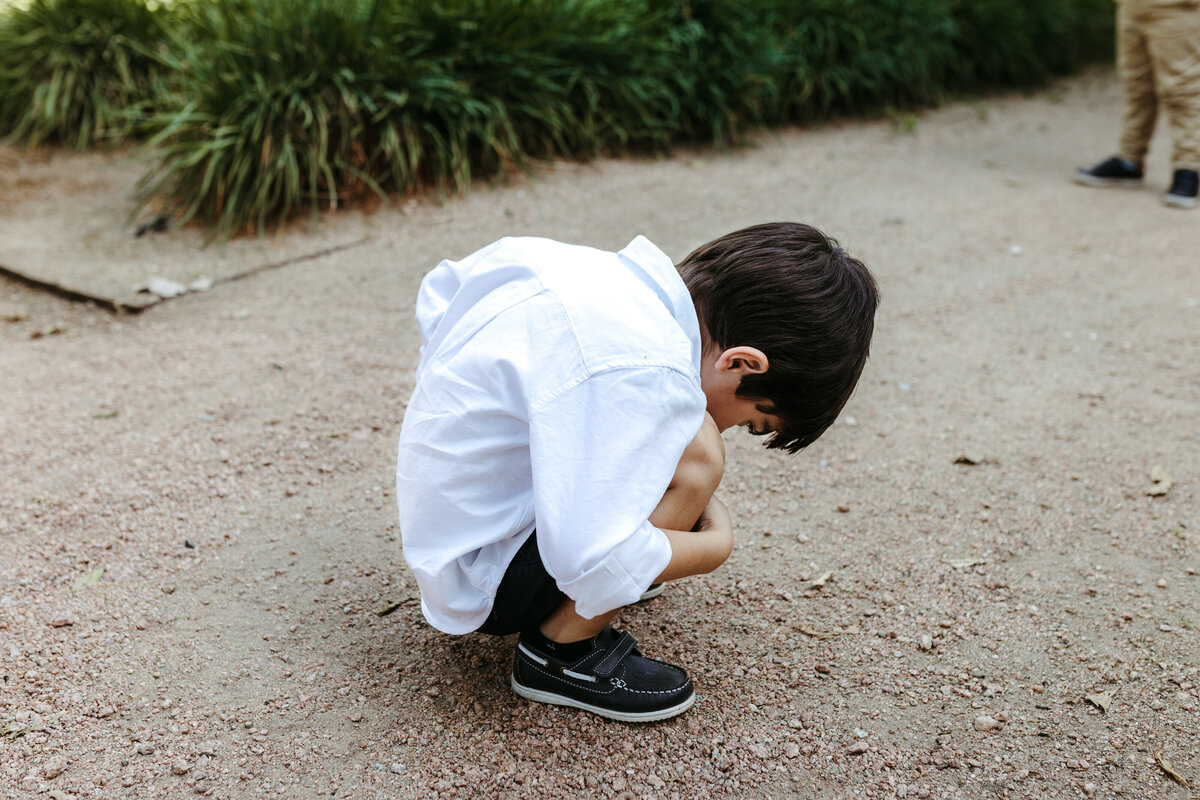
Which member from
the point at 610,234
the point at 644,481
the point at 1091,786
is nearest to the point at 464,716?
the point at 644,481

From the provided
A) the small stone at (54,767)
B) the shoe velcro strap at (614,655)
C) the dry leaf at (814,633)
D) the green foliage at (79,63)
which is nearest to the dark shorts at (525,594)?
the shoe velcro strap at (614,655)

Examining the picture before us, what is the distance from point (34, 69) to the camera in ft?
17.1

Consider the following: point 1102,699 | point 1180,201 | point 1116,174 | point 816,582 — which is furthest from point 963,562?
point 1116,174

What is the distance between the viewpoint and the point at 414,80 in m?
4.07

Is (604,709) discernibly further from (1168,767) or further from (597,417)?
(1168,767)

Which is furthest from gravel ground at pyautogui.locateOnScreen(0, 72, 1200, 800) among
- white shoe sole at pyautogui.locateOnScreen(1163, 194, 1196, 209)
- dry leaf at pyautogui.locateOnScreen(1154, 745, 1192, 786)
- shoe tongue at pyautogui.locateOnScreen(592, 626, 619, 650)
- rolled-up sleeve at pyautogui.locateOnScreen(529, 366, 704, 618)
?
white shoe sole at pyautogui.locateOnScreen(1163, 194, 1196, 209)

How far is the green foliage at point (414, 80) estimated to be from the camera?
3.98 m

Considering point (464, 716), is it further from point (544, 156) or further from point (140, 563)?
point (544, 156)

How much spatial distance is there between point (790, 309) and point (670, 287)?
0.20 m

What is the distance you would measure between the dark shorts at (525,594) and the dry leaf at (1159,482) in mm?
1592

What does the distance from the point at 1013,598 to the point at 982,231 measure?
252 centimetres

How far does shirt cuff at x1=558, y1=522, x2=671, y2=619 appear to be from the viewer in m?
1.32

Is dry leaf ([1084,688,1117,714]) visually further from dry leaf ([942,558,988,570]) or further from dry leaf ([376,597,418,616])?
dry leaf ([376,597,418,616])

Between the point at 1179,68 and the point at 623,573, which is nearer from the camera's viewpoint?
the point at 623,573
